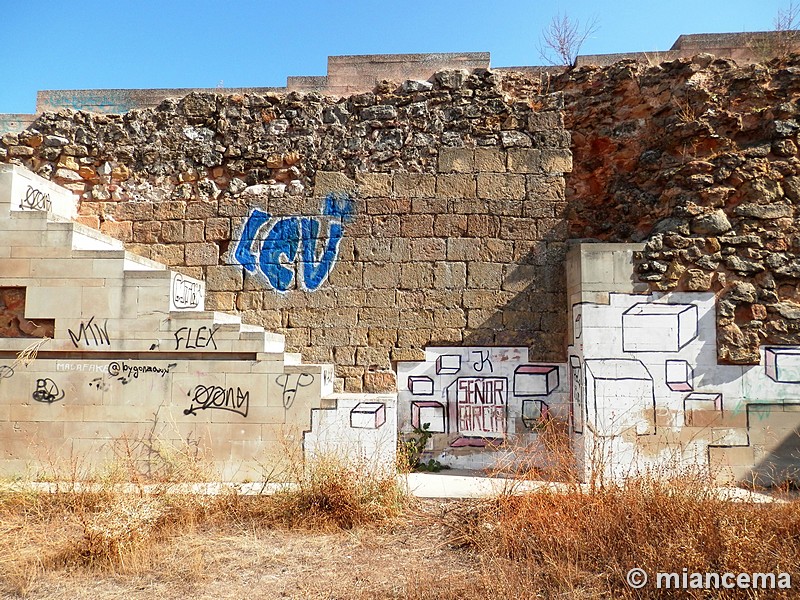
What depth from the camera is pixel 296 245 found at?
8.05 m

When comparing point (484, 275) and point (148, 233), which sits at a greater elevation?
point (148, 233)

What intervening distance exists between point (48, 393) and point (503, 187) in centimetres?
688

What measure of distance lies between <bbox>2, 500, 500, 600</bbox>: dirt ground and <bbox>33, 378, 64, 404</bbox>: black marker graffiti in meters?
3.20

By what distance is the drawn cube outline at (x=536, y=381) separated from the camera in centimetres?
766

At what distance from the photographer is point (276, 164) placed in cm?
828

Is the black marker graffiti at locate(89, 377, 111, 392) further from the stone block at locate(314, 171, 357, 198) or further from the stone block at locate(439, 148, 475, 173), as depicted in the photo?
the stone block at locate(439, 148, 475, 173)

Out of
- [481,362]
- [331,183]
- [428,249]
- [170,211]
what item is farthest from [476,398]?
[170,211]

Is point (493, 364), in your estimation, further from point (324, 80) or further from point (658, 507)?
point (324, 80)

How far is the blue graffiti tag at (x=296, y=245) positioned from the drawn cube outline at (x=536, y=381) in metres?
3.22

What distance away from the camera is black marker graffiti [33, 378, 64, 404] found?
6953 millimetres

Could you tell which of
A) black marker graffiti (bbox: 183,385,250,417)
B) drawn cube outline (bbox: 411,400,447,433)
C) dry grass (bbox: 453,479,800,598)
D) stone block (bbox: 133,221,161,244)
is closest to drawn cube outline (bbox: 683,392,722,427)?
dry grass (bbox: 453,479,800,598)

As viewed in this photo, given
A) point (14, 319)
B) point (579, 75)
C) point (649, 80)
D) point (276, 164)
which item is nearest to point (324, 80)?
point (276, 164)

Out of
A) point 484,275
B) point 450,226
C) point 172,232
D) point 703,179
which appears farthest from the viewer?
point 172,232

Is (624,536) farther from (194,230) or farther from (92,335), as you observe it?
(194,230)
